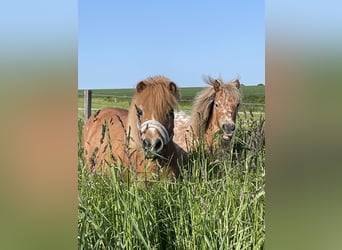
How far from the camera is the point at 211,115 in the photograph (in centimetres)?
162

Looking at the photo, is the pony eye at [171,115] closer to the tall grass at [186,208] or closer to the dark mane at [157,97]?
the dark mane at [157,97]

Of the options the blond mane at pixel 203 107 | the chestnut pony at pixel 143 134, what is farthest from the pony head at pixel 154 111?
the blond mane at pixel 203 107

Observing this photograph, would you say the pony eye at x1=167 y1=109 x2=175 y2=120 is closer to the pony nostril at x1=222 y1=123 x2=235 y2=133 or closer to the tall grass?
the pony nostril at x1=222 y1=123 x2=235 y2=133

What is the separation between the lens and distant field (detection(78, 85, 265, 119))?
710 mm

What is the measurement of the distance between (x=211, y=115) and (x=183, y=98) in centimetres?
19

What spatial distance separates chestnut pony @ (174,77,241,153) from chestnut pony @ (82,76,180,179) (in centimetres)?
10

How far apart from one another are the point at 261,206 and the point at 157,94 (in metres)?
0.70

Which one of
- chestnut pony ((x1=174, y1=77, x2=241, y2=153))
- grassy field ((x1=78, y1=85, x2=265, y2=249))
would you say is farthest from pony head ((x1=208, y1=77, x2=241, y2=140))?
grassy field ((x1=78, y1=85, x2=265, y2=249))

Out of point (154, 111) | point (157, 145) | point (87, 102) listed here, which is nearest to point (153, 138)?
point (157, 145)

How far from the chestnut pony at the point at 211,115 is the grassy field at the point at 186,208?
0.14 m

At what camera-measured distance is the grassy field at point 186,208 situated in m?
0.92

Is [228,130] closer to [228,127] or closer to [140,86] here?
[228,127]

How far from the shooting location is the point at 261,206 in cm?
90
